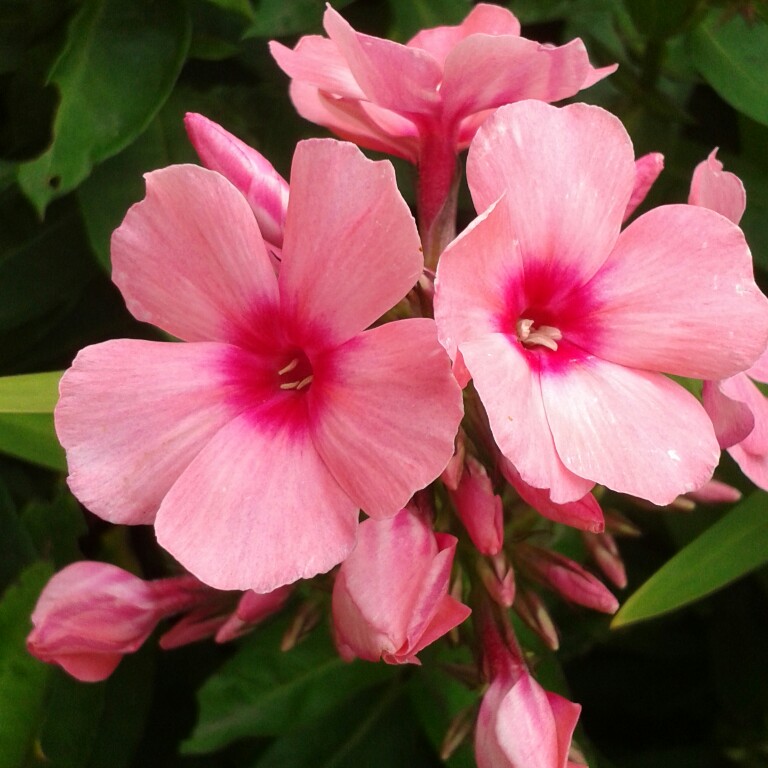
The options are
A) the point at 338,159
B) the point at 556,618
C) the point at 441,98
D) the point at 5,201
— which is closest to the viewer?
the point at 338,159

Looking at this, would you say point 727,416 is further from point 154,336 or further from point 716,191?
point 154,336

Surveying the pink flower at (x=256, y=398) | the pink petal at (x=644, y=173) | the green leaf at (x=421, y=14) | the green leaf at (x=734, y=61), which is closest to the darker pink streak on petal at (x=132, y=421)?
the pink flower at (x=256, y=398)

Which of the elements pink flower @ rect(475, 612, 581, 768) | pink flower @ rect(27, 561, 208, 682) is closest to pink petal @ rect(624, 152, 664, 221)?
pink flower @ rect(475, 612, 581, 768)

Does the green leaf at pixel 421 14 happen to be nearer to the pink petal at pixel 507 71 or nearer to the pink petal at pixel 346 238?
the pink petal at pixel 507 71

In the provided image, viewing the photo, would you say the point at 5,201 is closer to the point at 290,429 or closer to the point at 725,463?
the point at 290,429

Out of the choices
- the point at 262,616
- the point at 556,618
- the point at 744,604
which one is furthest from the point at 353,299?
the point at 744,604

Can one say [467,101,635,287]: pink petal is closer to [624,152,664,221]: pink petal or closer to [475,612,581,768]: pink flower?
[624,152,664,221]: pink petal
